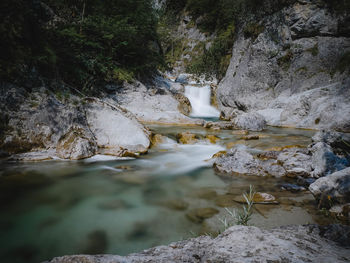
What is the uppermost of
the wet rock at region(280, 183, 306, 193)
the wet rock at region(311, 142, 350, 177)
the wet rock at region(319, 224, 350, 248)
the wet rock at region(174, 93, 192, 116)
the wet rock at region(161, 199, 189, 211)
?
the wet rock at region(174, 93, 192, 116)

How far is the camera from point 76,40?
33.5ft

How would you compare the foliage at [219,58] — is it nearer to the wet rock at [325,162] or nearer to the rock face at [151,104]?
the rock face at [151,104]

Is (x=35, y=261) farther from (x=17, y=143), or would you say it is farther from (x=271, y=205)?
(x=17, y=143)

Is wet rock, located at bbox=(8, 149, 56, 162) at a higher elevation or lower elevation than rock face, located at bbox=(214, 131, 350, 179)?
higher

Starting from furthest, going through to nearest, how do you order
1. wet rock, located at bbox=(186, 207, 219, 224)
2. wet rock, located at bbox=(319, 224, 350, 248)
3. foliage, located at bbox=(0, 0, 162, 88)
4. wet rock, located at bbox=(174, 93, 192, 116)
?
wet rock, located at bbox=(174, 93, 192, 116) < foliage, located at bbox=(0, 0, 162, 88) < wet rock, located at bbox=(186, 207, 219, 224) < wet rock, located at bbox=(319, 224, 350, 248)

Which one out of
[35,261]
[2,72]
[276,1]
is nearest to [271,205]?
[35,261]

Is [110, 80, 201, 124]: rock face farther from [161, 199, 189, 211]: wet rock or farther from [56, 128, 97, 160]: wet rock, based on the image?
[161, 199, 189, 211]: wet rock

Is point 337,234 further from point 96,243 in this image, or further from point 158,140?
point 158,140

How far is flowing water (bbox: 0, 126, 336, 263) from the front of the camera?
8.61 ft

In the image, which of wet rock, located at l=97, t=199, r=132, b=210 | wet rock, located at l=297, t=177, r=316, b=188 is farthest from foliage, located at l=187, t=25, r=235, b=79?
wet rock, located at l=97, t=199, r=132, b=210

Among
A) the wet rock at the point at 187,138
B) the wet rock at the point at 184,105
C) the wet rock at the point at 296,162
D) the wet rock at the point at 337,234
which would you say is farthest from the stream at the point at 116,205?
the wet rock at the point at 184,105

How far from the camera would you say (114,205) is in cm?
356

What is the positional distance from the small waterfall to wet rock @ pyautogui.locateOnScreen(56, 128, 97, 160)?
36.8 feet

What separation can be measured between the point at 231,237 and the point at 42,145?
5.53m
